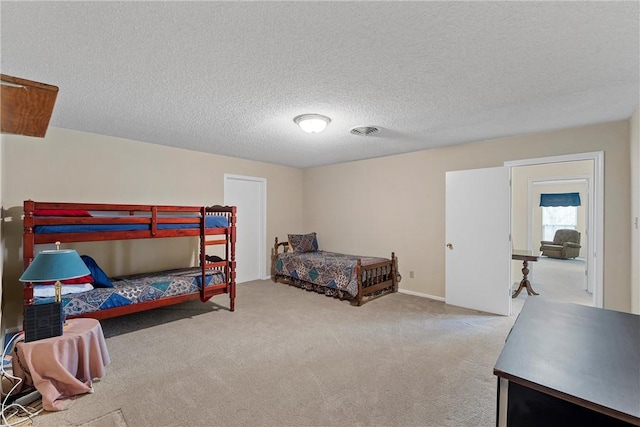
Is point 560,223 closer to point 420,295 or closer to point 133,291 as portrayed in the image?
point 420,295

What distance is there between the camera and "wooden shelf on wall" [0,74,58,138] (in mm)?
1179

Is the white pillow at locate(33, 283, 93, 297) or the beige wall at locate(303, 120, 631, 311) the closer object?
the white pillow at locate(33, 283, 93, 297)

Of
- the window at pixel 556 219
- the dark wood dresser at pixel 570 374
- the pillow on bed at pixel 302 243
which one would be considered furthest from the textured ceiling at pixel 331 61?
the window at pixel 556 219

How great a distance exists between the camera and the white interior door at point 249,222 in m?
5.32

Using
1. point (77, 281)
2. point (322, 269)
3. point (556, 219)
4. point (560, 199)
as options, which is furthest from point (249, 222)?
point (556, 219)

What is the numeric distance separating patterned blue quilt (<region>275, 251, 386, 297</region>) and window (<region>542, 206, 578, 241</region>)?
7419 millimetres

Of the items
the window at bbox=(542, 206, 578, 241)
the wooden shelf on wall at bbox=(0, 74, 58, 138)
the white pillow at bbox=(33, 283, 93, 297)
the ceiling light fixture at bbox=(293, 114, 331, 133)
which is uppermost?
the ceiling light fixture at bbox=(293, 114, 331, 133)

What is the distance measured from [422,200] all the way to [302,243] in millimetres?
2398

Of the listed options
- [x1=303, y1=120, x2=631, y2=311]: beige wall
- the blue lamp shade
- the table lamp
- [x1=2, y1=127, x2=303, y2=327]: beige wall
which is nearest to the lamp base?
the table lamp

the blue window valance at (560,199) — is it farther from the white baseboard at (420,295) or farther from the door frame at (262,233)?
the door frame at (262,233)

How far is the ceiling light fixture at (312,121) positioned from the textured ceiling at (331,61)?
10 centimetres

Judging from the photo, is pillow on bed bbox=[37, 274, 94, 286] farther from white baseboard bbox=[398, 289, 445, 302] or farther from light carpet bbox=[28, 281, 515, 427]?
white baseboard bbox=[398, 289, 445, 302]

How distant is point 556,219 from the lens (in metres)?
8.98

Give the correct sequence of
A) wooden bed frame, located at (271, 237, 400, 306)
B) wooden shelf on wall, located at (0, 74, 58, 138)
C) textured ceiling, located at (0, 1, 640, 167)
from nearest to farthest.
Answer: wooden shelf on wall, located at (0, 74, 58, 138) → textured ceiling, located at (0, 1, 640, 167) → wooden bed frame, located at (271, 237, 400, 306)
